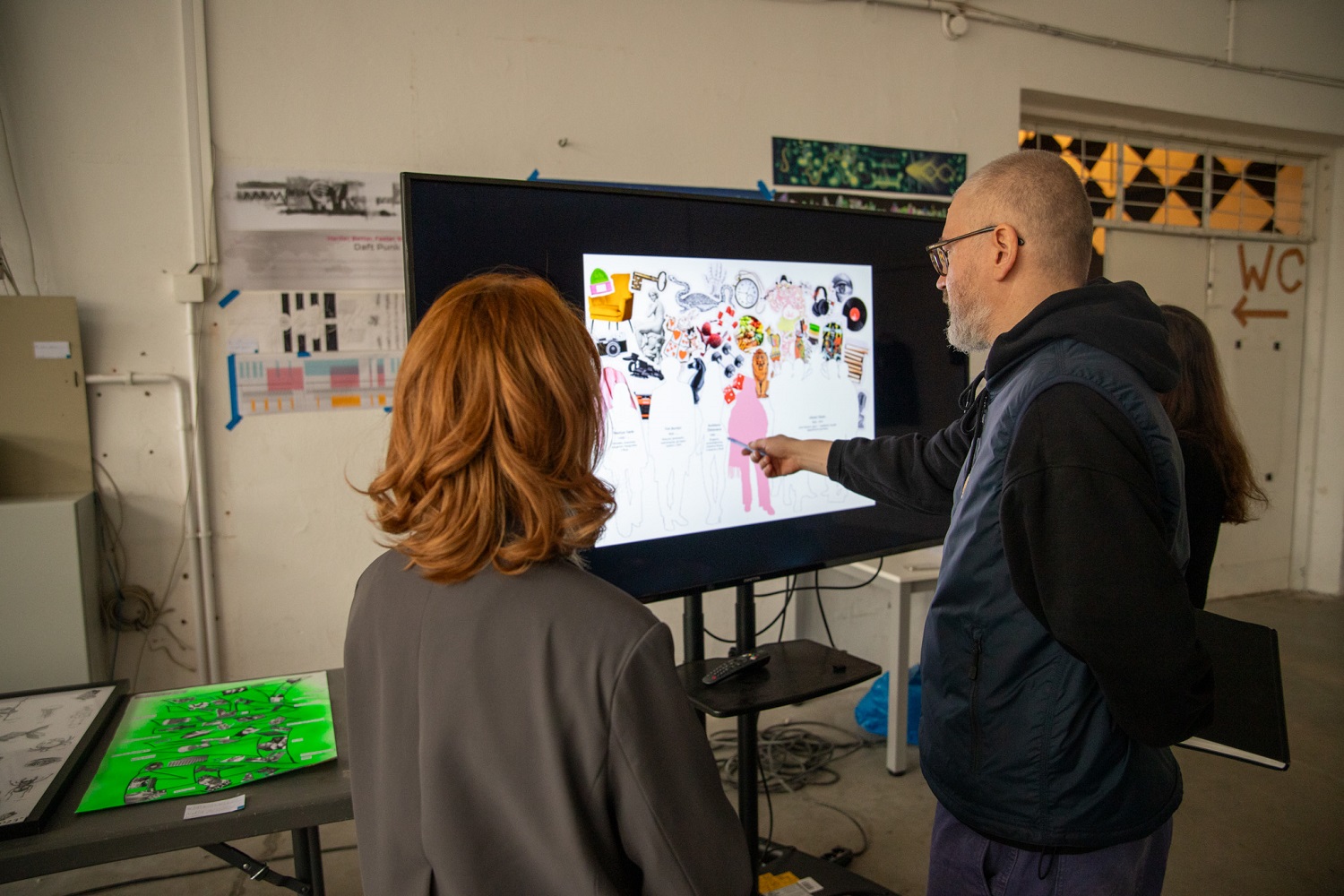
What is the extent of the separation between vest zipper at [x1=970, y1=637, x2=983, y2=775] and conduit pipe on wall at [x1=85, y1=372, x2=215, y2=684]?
246cm

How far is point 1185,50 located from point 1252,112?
0.59m

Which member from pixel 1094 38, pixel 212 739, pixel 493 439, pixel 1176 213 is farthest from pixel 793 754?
pixel 1176 213

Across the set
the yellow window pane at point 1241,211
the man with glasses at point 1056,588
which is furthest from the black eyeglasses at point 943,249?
the yellow window pane at point 1241,211

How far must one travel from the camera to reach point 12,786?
1217 millimetres

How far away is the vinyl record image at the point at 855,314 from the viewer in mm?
2004

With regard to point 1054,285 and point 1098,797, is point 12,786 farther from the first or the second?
point 1054,285

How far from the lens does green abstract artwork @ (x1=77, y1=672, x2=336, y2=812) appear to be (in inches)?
49.5

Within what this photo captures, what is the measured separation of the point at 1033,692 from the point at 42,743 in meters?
1.57

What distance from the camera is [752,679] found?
5.52ft

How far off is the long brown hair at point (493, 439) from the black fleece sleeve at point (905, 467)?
995 millimetres

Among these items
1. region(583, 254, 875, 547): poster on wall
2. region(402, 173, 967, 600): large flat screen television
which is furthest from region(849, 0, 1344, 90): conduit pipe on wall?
region(583, 254, 875, 547): poster on wall

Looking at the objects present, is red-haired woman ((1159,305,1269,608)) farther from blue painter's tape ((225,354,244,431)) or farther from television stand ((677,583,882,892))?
blue painter's tape ((225,354,244,431))

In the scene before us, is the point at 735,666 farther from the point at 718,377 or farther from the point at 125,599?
the point at 125,599

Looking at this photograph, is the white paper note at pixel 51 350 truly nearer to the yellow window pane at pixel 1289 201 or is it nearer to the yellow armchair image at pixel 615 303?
the yellow armchair image at pixel 615 303
